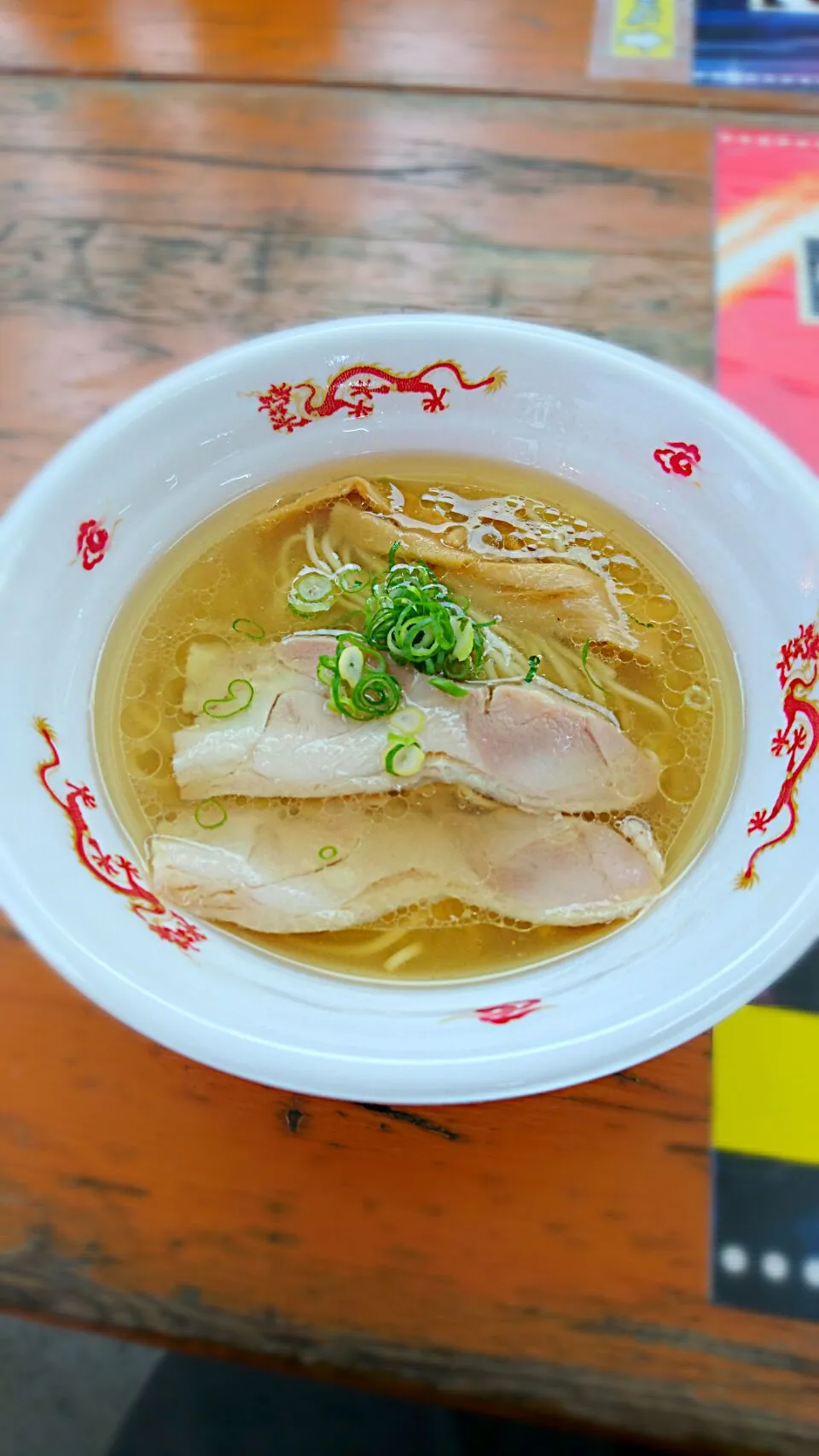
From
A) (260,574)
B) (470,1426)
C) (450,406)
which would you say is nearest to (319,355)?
(450,406)

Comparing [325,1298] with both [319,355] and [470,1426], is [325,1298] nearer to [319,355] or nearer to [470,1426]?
[470,1426]

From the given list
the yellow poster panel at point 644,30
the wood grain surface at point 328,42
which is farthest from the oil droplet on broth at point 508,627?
the yellow poster panel at point 644,30

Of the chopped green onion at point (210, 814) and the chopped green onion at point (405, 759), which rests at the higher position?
the chopped green onion at point (405, 759)

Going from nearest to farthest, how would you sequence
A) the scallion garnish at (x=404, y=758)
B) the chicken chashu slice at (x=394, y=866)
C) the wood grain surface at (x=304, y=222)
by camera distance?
the chicken chashu slice at (x=394, y=866) → the scallion garnish at (x=404, y=758) → the wood grain surface at (x=304, y=222)

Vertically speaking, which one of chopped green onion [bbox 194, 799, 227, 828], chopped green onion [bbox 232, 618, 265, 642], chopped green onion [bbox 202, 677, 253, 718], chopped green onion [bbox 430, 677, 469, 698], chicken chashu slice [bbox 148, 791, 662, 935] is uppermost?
chopped green onion [bbox 232, 618, 265, 642]

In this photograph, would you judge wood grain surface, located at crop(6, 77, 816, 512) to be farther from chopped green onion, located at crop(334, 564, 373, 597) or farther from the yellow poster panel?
chopped green onion, located at crop(334, 564, 373, 597)

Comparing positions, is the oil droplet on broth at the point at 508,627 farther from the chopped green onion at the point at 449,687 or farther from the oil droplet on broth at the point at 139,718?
the chopped green onion at the point at 449,687

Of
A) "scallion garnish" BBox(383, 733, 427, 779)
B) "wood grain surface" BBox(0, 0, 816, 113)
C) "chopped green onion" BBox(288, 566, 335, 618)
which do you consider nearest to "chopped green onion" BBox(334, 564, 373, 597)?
"chopped green onion" BBox(288, 566, 335, 618)
